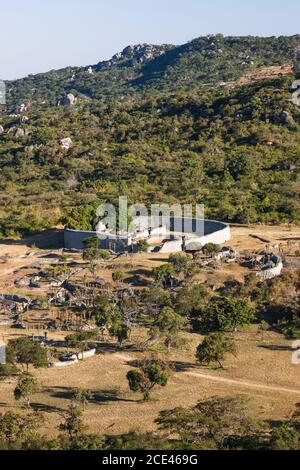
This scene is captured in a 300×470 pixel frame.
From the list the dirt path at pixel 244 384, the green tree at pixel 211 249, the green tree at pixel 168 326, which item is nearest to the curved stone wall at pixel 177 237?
the green tree at pixel 211 249

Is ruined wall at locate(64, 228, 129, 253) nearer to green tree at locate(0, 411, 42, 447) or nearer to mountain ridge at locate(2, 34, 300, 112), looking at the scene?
green tree at locate(0, 411, 42, 447)

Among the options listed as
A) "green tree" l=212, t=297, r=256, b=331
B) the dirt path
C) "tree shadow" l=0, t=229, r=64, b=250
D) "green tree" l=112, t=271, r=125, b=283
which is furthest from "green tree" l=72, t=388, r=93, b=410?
"tree shadow" l=0, t=229, r=64, b=250

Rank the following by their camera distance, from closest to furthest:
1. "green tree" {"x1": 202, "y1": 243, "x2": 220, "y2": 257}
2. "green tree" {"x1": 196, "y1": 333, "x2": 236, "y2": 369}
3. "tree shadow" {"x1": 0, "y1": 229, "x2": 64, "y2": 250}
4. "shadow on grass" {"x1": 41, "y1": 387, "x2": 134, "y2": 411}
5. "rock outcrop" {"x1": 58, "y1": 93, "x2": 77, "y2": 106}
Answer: "shadow on grass" {"x1": 41, "y1": 387, "x2": 134, "y2": 411} → "green tree" {"x1": 196, "y1": 333, "x2": 236, "y2": 369} → "green tree" {"x1": 202, "y1": 243, "x2": 220, "y2": 257} → "tree shadow" {"x1": 0, "y1": 229, "x2": 64, "y2": 250} → "rock outcrop" {"x1": 58, "y1": 93, "x2": 77, "y2": 106}

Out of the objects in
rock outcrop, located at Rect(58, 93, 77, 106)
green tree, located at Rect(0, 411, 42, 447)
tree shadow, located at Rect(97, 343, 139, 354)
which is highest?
rock outcrop, located at Rect(58, 93, 77, 106)

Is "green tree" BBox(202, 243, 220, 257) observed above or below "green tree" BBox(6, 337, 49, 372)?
above

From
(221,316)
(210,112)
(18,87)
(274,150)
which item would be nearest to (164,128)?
(210,112)

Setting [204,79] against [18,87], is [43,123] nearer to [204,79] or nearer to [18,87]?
[204,79]
